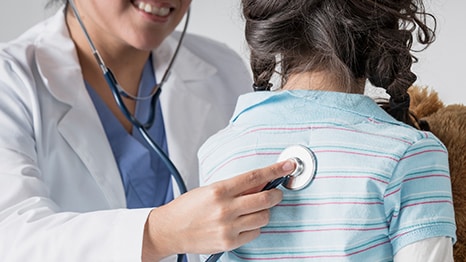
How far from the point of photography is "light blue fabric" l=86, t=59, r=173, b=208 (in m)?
1.57

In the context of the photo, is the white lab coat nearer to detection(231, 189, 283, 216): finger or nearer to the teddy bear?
detection(231, 189, 283, 216): finger

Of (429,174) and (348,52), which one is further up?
(348,52)

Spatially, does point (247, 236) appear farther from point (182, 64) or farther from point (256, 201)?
point (182, 64)

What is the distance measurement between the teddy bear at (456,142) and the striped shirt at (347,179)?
0.40ft

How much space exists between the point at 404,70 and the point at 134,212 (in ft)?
1.34

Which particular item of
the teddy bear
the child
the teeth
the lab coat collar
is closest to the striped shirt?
the child

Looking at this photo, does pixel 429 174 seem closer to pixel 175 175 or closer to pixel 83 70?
pixel 175 175

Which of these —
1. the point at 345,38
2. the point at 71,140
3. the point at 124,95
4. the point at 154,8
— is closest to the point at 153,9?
the point at 154,8

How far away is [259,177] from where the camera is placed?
92 cm

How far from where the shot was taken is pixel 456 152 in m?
1.04

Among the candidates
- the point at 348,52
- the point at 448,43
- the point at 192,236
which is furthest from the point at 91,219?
the point at 448,43

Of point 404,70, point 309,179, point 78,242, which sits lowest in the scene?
point 78,242

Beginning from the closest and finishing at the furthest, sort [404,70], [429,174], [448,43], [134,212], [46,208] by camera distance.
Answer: [429,174] < [404,70] < [134,212] < [46,208] < [448,43]

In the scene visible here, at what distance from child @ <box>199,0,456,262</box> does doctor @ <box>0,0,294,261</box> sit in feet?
0.18
